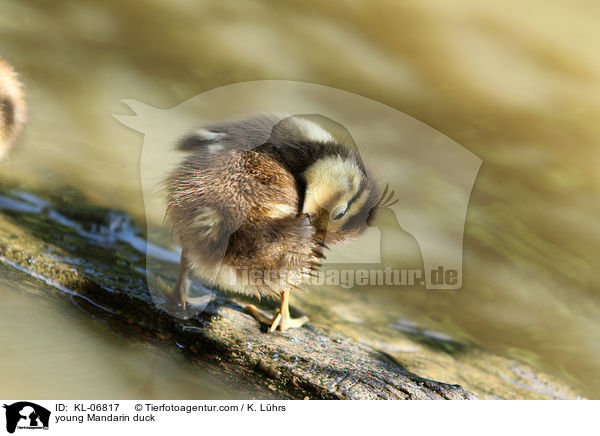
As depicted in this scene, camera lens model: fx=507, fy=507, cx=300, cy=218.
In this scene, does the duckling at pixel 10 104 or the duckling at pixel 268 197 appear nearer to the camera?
the duckling at pixel 268 197

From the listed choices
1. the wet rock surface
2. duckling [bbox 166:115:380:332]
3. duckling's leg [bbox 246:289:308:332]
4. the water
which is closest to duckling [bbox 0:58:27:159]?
the water

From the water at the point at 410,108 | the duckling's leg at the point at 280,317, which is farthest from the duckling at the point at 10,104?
the duckling's leg at the point at 280,317

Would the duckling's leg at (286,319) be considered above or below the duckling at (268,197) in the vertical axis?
below

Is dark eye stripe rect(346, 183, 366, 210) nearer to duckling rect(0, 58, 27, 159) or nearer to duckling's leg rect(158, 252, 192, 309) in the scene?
duckling's leg rect(158, 252, 192, 309)

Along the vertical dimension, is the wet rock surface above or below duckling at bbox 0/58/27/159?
below

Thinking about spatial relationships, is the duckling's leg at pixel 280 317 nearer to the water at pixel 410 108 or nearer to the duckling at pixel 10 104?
the water at pixel 410 108

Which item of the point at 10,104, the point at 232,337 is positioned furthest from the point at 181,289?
the point at 10,104
